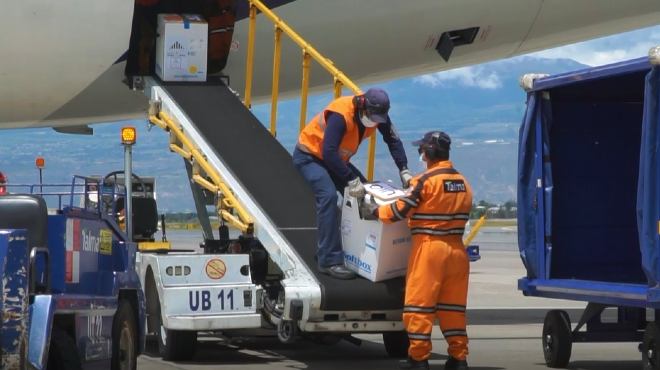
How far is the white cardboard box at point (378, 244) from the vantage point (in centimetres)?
929

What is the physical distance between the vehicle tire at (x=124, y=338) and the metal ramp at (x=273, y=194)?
1.30m

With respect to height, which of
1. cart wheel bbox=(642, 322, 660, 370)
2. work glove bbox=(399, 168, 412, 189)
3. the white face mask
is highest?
the white face mask

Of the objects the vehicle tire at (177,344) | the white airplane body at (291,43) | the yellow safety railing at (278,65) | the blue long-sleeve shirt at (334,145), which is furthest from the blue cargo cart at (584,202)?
the white airplane body at (291,43)

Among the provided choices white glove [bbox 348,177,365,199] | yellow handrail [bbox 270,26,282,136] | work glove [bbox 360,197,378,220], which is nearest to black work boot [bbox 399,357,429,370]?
work glove [bbox 360,197,378,220]

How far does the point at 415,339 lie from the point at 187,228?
220ft

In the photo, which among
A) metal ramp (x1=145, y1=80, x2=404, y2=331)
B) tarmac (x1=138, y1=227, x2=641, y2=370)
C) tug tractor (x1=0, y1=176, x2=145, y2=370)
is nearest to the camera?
tug tractor (x1=0, y1=176, x2=145, y2=370)

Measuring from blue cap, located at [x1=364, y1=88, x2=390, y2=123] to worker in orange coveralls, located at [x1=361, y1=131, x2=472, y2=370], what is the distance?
85cm

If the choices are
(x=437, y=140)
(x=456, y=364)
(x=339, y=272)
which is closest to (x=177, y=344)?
(x=339, y=272)

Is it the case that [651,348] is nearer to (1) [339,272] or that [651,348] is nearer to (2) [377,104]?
(1) [339,272]

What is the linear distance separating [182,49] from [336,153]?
308cm

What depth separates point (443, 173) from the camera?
9117 mm

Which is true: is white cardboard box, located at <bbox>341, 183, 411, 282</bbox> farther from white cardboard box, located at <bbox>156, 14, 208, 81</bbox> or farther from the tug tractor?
white cardboard box, located at <bbox>156, 14, 208, 81</bbox>

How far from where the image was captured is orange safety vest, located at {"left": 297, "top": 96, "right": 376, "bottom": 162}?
1000 cm

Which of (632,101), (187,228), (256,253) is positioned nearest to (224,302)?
(256,253)
